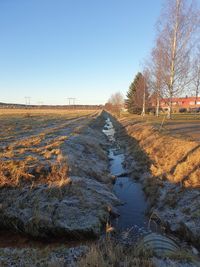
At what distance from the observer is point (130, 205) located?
10359 millimetres

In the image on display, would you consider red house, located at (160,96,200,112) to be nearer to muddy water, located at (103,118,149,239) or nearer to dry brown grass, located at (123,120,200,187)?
dry brown grass, located at (123,120,200,187)

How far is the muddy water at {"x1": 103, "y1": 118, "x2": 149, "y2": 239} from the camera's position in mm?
8273

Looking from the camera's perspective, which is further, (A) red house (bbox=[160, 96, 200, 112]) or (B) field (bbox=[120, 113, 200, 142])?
(A) red house (bbox=[160, 96, 200, 112])

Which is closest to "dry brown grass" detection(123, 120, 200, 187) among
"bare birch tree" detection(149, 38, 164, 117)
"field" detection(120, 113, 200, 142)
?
"field" detection(120, 113, 200, 142)

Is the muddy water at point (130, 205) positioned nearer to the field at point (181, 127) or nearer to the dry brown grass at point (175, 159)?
the dry brown grass at point (175, 159)

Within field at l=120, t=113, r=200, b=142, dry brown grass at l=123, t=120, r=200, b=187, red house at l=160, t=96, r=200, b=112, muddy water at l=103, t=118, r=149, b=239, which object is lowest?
muddy water at l=103, t=118, r=149, b=239

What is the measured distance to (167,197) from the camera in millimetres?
10047

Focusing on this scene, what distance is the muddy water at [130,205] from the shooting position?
8.27 meters

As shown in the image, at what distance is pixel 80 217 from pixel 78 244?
3.89 ft

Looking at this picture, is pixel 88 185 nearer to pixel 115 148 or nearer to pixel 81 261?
pixel 81 261

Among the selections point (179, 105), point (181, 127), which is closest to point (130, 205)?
→ point (181, 127)

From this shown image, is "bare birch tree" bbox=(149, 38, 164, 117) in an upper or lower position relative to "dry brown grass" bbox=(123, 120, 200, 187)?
upper

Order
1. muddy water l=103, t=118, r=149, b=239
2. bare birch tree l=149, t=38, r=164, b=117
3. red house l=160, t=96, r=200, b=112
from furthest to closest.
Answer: red house l=160, t=96, r=200, b=112 < bare birch tree l=149, t=38, r=164, b=117 < muddy water l=103, t=118, r=149, b=239

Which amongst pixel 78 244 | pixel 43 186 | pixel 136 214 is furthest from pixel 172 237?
pixel 43 186
